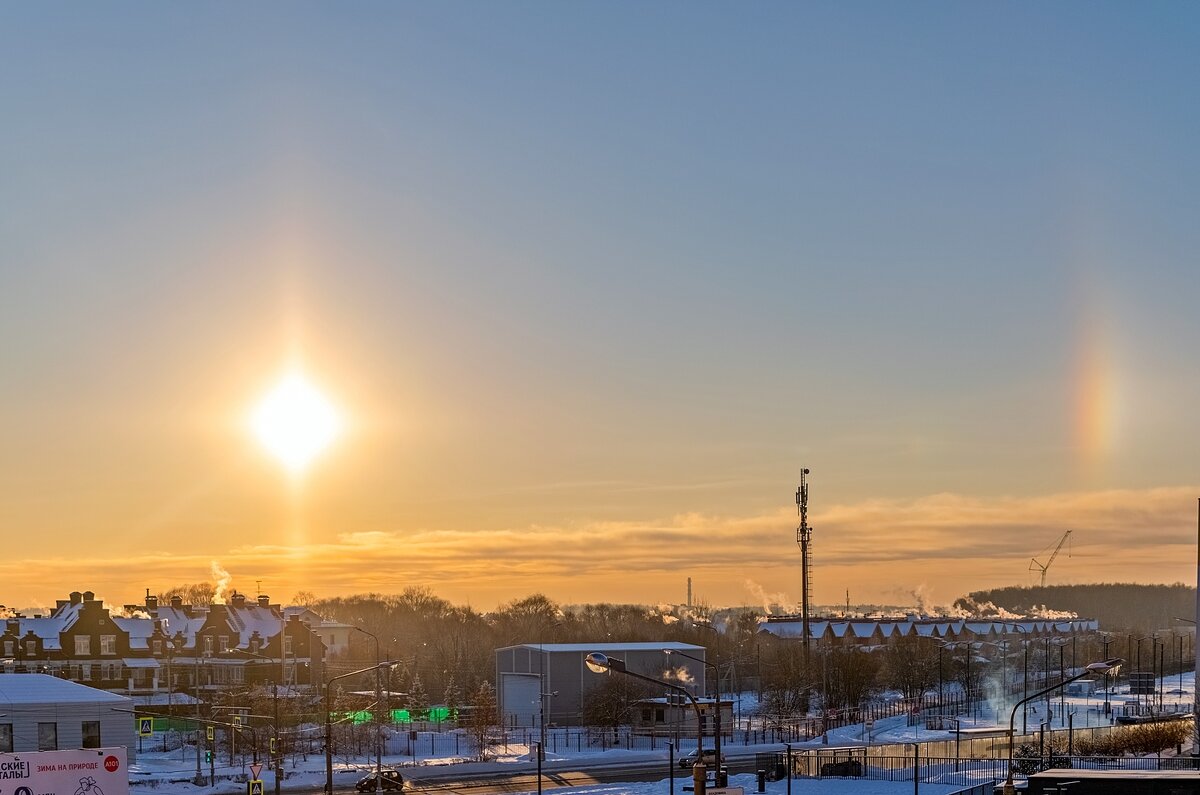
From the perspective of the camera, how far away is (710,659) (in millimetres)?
156375

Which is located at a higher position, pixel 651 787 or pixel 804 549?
pixel 804 549

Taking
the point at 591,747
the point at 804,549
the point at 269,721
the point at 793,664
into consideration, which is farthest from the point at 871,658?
the point at 269,721

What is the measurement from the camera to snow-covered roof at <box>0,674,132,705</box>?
74500mm

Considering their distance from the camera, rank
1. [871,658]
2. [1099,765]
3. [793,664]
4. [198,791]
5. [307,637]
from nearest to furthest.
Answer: [1099,765], [198,791], [307,637], [793,664], [871,658]

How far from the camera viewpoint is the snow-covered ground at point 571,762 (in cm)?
7116

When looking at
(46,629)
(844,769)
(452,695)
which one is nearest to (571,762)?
(844,769)

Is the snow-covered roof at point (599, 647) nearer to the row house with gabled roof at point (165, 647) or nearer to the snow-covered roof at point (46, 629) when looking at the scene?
the row house with gabled roof at point (165, 647)

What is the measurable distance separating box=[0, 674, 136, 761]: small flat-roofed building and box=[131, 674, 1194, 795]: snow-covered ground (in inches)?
150

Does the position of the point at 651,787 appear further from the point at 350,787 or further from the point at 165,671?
the point at 165,671

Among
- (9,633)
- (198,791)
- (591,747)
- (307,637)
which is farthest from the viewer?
(307,637)

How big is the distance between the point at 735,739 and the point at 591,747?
13.5 m

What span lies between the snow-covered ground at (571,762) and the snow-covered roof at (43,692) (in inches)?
229

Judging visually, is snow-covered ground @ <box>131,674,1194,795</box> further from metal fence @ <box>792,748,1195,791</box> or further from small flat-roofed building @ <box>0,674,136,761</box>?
small flat-roofed building @ <box>0,674,136,761</box>

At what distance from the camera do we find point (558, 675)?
11925 cm
